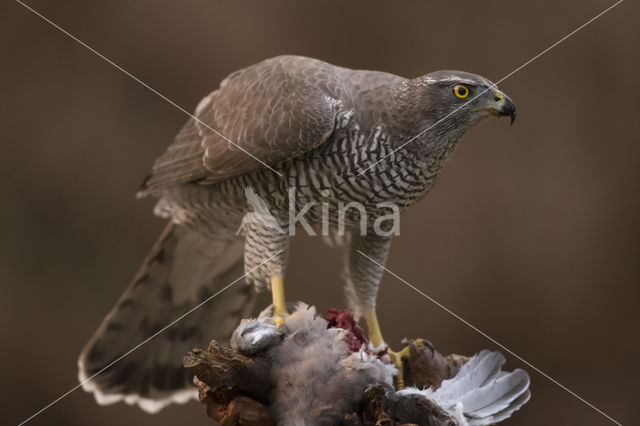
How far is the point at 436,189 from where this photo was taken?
13.8ft

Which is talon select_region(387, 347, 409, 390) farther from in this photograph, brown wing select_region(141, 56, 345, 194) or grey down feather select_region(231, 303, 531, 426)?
brown wing select_region(141, 56, 345, 194)

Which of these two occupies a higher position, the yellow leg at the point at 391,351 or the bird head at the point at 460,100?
the bird head at the point at 460,100

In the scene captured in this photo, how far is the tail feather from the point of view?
3.08 metres

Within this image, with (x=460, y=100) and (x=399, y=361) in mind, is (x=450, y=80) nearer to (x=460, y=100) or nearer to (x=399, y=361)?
(x=460, y=100)

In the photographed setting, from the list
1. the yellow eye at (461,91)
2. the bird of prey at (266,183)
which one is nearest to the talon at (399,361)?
the bird of prey at (266,183)

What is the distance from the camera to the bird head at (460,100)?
222 cm

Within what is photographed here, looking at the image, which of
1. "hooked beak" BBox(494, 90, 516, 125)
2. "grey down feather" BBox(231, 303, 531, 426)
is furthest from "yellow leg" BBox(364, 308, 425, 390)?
"hooked beak" BBox(494, 90, 516, 125)

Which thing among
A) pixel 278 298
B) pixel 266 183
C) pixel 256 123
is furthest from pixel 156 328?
pixel 256 123

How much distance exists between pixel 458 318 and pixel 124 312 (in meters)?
2.04

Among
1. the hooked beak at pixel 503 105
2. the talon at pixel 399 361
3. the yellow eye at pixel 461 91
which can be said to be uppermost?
the yellow eye at pixel 461 91

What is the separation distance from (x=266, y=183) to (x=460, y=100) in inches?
29.0

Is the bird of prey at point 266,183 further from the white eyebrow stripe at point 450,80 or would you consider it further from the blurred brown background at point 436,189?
the blurred brown background at point 436,189

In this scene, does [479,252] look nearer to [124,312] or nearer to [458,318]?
[458,318]

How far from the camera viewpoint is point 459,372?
2443 millimetres
